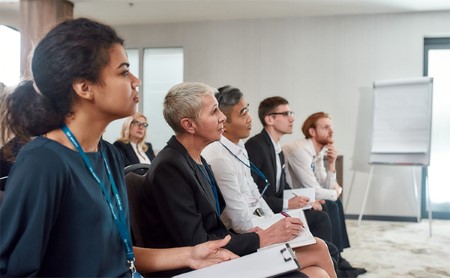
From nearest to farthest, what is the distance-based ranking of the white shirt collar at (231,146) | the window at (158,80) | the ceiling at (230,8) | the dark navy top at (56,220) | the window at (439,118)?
the dark navy top at (56,220)
the white shirt collar at (231,146)
the ceiling at (230,8)
the window at (439,118)
the window at (158,80)

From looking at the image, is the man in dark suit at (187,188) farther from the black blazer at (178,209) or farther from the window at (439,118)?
the window at (439,118)

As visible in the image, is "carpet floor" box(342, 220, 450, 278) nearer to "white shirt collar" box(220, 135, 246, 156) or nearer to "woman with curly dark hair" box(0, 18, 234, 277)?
"white shirt collar" box(220, 135, 246, 156)

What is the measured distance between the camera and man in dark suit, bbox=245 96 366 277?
9.23 feet

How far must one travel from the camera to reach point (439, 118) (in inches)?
231

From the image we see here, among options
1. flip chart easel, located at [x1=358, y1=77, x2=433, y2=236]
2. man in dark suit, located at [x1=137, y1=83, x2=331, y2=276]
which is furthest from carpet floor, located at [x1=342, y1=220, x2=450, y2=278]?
man in dark suit, located at [x1=137, y1=83, x2=331, y2=276]

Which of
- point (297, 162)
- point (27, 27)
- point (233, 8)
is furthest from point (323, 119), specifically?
point (27, 27)

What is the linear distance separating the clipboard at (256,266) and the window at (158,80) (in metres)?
5.30

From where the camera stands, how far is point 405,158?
5.25 m

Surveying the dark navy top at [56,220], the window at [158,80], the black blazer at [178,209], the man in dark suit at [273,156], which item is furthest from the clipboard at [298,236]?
the window at [158,80]

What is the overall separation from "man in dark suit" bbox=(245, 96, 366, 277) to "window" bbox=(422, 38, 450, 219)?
3085 millimetres

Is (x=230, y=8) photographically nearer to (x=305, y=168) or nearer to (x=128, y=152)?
(x=128, y=152)

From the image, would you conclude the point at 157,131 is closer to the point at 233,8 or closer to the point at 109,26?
the point at 233,8

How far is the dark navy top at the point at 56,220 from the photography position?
0.89 m

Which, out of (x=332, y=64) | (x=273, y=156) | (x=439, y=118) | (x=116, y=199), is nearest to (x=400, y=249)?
(x=273, y=156)
